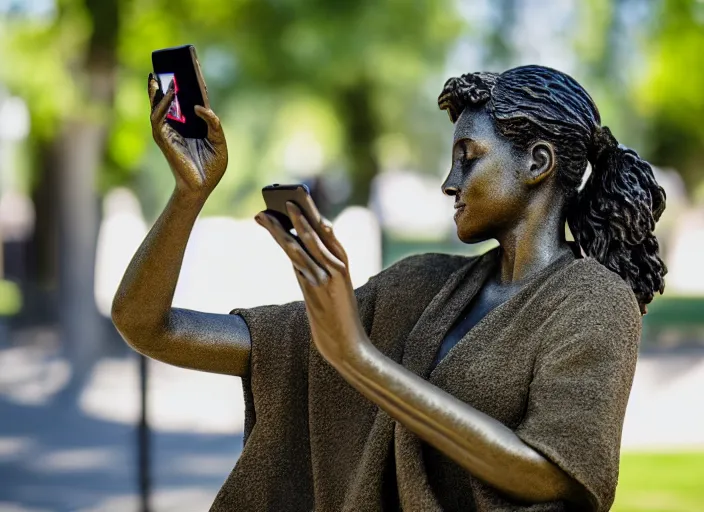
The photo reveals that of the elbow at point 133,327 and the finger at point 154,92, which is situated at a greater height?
the finger at point 154,92

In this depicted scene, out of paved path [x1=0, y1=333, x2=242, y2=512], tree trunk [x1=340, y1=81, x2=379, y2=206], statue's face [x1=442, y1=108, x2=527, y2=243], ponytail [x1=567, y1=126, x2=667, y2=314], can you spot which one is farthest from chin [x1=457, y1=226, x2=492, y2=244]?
tree trunk [x1=340, y1=81, x2=379, y2=206]

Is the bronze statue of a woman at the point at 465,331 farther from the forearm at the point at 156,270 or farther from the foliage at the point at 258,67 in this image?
the foliage at the point at 258,67

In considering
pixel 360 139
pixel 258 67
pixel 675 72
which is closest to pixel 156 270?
pixel 258 67

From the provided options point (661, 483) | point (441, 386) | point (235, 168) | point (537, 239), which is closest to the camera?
point (441, 386)

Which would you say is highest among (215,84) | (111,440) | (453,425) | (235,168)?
(235,168)

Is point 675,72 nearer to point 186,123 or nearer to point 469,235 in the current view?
point 469,235

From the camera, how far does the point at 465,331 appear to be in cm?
243

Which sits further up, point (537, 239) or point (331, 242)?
point (537, 239)

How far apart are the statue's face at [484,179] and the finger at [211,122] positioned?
505 mm

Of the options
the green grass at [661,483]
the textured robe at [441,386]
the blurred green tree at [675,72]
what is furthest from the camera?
the blurred green tree at [675,72]

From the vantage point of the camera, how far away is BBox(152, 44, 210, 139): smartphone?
Result: 2242 mm

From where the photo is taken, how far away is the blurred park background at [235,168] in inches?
316

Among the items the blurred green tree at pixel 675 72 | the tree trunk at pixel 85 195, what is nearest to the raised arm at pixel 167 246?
the tree trunk at pixel 85 195

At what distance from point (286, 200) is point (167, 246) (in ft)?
1.37
